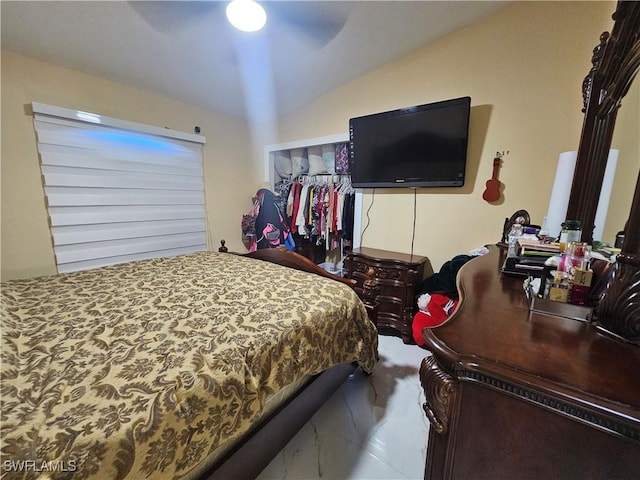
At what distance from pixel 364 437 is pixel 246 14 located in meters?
2.44

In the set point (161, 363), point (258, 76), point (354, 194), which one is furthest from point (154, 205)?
point (161, 363)

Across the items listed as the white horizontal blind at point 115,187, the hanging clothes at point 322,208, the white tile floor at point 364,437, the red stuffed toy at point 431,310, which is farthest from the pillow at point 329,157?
the white tile floor at point 364,437

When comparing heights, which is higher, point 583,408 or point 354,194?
point 354,194

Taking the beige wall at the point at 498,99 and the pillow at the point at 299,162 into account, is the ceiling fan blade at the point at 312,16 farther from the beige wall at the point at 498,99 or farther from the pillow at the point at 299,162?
the pillow at the point at 299,162

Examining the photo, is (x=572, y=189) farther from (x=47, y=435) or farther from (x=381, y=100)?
(x=47, y=435)

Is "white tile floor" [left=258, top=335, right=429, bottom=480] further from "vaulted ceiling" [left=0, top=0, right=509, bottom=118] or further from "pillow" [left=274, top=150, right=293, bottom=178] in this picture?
"pillow" [left=274, top=150, right=293, bottom=178]

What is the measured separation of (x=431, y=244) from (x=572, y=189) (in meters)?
1.12

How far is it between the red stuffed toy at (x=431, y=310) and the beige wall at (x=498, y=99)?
1.58ft

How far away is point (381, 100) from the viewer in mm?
2467

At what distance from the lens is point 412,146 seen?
2211 mm

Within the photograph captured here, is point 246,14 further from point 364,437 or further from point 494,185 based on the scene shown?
point 364,437

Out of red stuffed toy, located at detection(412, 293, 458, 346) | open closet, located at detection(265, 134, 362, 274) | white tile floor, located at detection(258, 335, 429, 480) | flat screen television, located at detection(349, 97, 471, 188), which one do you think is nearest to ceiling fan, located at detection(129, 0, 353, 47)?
flat screen television, located at detection(349, 97, 471, 188)

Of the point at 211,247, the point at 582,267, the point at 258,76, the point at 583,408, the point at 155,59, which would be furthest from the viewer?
the point at 211,247

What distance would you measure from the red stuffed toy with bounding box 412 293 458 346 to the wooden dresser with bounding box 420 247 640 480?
4.34 ft
